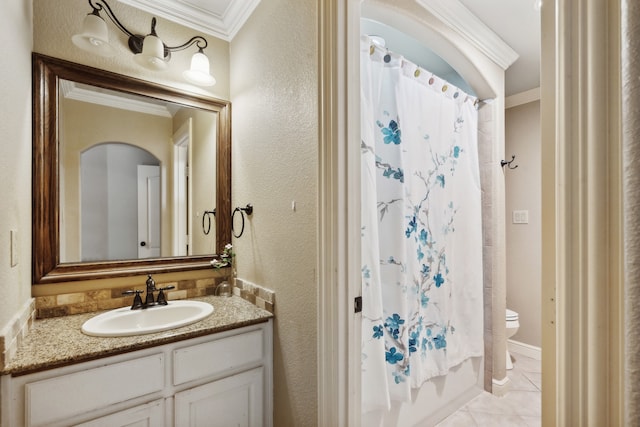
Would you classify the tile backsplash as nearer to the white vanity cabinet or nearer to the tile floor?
the white vanity cabinet

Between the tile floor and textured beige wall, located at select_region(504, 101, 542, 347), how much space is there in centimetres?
68

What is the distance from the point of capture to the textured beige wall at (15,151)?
968mm

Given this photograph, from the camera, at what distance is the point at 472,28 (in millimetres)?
1876

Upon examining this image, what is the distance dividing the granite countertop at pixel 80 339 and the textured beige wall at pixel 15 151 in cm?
14

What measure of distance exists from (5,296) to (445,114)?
2235 millimetres

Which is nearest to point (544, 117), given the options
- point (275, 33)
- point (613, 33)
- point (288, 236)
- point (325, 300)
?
point (613, 33)

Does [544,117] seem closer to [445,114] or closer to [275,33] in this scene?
[275,33]

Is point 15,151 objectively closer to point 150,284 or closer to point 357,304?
point 150,284

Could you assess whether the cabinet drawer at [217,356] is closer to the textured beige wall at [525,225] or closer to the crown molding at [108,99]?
the crown molding at [108,99]

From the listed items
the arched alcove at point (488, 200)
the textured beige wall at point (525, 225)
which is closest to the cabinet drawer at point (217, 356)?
the arched alcove at point (488, 200)

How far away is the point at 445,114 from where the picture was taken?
187 centimetres

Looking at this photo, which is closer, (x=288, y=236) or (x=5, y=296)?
(x=5, y=296)

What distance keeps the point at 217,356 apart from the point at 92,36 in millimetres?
1544

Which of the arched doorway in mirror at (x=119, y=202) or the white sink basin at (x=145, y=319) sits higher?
the arched doorway in mirror at (x=119, y=202)
